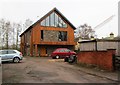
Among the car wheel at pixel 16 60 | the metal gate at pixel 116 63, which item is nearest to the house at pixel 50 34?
the car wheel at pixel 16 60

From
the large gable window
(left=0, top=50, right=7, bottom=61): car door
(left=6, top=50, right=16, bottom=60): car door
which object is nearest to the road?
(left=0, top=50, right=7, bottom=61): car door

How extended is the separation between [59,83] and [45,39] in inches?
1436

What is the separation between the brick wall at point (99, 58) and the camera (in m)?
19.5

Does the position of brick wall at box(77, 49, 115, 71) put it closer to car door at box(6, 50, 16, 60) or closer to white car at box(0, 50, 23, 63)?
white car at box(0, 50, 23, 63)

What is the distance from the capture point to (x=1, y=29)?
63.3 m

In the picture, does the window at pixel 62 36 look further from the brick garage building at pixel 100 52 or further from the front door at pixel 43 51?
the brick garage building at pixel 100 52

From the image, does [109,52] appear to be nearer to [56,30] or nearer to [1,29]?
[56,30]

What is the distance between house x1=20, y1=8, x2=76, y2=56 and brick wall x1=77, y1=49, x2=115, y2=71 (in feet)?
78.8

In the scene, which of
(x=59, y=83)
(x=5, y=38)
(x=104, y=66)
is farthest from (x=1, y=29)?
(x=59, y=83)

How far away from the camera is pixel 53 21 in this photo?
1989 inches

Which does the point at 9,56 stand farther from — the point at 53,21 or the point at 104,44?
the point at 53,21

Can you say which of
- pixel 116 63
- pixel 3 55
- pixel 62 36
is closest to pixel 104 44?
pixel 116 63

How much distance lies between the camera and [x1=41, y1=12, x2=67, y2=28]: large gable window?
49.6 meters

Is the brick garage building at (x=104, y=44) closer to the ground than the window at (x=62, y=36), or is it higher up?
closer to the ground
